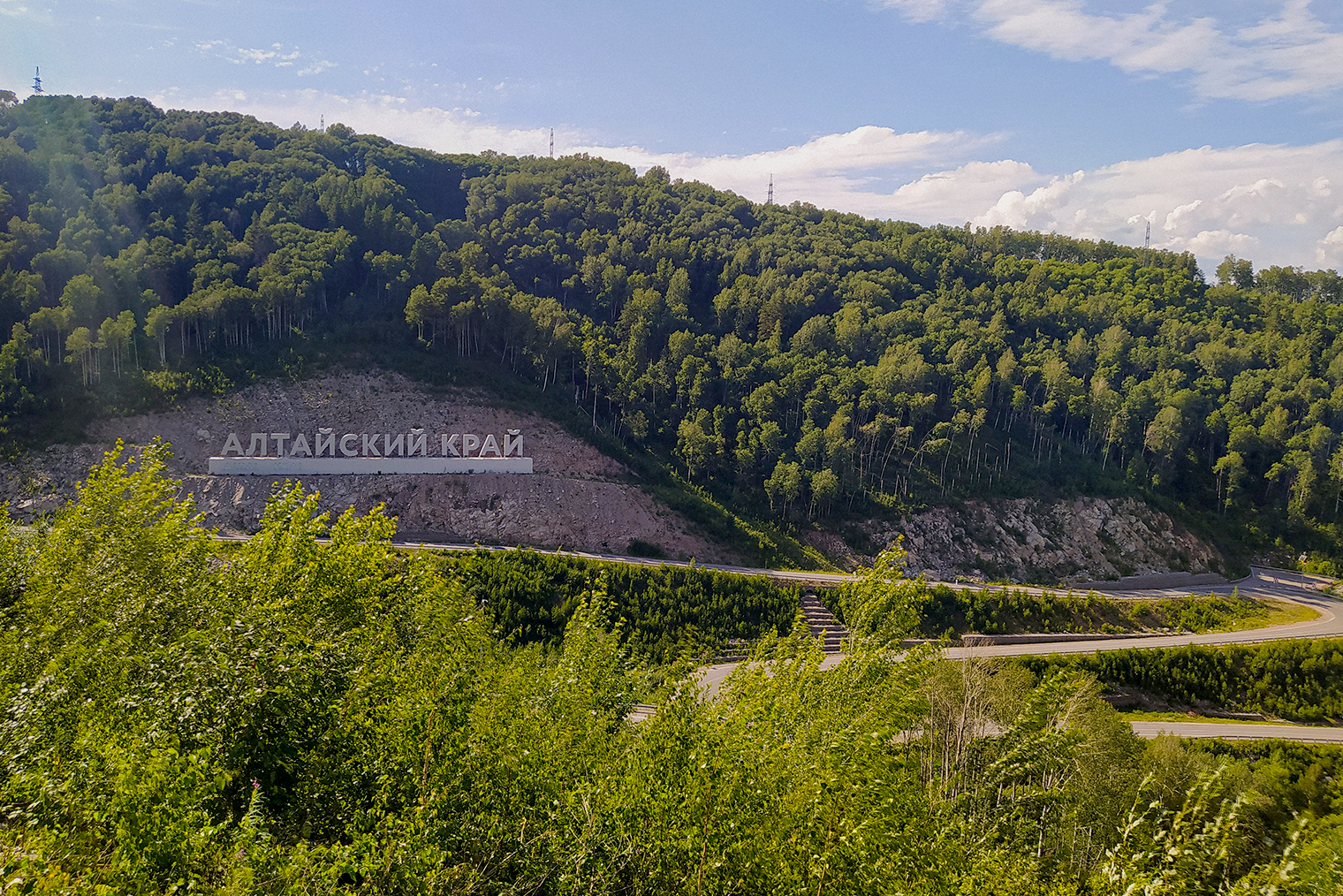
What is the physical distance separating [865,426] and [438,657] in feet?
193

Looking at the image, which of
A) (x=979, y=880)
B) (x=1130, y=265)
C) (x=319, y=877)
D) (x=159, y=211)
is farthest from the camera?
(x=1130, y=265)

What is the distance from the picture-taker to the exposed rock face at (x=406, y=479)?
51.1 metres

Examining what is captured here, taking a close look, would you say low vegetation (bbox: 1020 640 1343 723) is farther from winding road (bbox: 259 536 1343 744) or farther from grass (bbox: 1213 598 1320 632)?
grass (bbox: 1213 598 1320 632)

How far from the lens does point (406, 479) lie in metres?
56.2

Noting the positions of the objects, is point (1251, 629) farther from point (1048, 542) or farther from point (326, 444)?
point (326, 444)

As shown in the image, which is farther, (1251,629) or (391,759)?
(1251,629)

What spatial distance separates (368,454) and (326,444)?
3514mm

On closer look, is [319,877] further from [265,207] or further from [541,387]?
[265,207]

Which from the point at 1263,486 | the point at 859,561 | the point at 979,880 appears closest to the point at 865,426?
the point at 859,561

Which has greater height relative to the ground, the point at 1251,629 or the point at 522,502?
the point at 522,502

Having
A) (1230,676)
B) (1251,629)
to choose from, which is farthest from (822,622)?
(1251,629)

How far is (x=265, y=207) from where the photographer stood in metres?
76.9

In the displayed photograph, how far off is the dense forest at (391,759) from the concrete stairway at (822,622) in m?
26.7

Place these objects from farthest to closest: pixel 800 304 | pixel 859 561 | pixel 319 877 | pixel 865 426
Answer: pixel 800 304 < pixel 865 426 < pixel 859 561 < pixel 319 877
